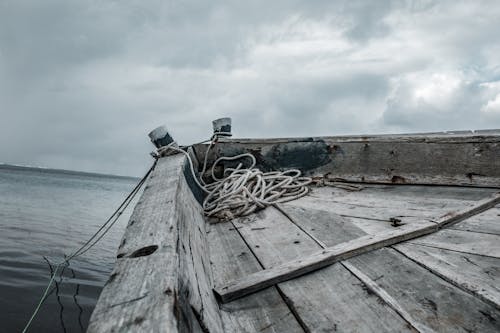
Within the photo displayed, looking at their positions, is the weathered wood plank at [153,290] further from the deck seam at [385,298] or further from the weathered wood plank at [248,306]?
the deck seam at [385,298]

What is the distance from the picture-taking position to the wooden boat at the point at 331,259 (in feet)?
2.58

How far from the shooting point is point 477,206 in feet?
6.04

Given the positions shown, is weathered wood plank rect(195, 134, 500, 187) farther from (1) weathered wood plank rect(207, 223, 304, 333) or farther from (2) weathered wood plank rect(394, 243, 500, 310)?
(1) weathered wood plank rect(207, 223, 304, 333)

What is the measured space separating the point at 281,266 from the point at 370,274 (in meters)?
0.31

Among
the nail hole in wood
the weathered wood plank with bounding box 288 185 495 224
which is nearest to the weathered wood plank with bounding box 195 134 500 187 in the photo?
the weathered wood plank with bounding box 288 185 495 224

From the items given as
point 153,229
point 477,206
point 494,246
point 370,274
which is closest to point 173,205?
point 153,229

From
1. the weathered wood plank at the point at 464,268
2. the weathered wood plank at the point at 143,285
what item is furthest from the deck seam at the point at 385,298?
the weathered wood plank at the point at 143,285

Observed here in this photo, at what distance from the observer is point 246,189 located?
2441mm

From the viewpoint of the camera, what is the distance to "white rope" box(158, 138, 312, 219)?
2.33 m

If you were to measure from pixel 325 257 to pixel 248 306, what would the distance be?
1.20 ft

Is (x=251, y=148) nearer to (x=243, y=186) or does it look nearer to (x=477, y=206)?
(x=243, y=186)

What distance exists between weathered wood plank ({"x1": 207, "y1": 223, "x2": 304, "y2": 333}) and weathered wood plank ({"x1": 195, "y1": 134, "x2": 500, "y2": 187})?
5.11 ft

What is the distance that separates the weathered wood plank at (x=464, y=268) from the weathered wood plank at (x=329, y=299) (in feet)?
0.92

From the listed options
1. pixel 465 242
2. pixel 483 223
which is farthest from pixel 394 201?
pixel 465 242
